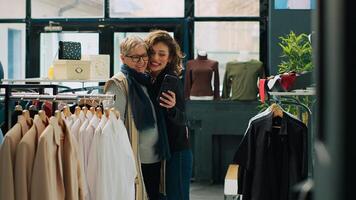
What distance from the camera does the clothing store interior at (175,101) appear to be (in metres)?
0.43

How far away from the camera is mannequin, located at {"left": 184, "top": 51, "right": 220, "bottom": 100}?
7.63 meters

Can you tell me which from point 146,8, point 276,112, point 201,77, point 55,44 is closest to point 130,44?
point 276,112

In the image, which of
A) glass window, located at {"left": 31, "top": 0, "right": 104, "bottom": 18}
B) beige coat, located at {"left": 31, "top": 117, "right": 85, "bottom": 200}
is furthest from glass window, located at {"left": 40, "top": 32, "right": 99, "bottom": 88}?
beige coat, located at {"left": 31, "top": 117, "right": 85, "bottom": 200}

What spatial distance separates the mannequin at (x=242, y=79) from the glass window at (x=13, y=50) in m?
3.10

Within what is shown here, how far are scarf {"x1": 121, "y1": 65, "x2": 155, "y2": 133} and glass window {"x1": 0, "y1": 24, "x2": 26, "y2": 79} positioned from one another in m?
5.56

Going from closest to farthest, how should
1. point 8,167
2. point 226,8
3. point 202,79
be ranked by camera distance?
point 8,167
point 202,79
point 226,8

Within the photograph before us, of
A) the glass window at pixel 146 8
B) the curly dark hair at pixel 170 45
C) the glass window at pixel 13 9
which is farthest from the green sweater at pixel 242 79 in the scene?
the curly dark hair at pixel 170 45

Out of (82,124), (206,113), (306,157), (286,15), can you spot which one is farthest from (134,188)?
(286,15)

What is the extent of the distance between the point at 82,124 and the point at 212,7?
5.55 meters

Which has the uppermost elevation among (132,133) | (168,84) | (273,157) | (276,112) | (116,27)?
(116,27)

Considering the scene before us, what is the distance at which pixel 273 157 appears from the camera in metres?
3.45

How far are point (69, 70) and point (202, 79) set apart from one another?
3.23m

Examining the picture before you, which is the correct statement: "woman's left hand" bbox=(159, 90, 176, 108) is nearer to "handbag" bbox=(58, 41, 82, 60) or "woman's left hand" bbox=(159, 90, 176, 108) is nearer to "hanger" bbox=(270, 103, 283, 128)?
"hanger" bbox=(270, 103, 283, 128)

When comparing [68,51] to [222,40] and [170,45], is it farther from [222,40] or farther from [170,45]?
[222,40]
